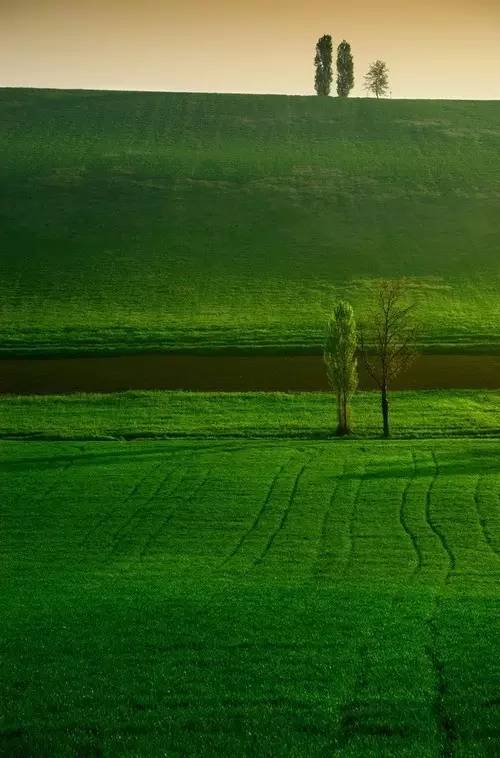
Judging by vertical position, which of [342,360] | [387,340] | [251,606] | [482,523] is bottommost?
[482,523]

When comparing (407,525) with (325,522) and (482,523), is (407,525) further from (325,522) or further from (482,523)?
(325,522)

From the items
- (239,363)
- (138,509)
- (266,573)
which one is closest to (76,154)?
(239,363)

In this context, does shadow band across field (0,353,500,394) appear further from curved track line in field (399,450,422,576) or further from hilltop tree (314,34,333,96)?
hilltop tree (314,34,333,96)

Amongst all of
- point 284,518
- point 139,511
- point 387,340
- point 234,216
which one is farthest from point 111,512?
point 234,216

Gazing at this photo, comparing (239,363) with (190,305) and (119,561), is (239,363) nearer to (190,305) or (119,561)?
(190,305)

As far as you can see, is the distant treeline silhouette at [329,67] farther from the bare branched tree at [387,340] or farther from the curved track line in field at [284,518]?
the curved track line in field at [284,518]

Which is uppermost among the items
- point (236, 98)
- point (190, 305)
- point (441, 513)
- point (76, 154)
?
point (236, 98)

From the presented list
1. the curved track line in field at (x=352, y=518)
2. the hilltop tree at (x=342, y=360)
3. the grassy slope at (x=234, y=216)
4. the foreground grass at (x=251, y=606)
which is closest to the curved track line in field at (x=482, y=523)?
the foreground grass at (x=251, y=606)
